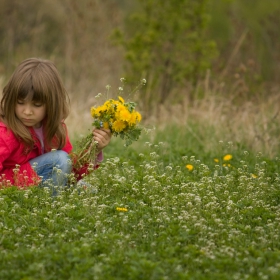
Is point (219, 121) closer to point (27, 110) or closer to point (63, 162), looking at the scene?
point (63, 162)

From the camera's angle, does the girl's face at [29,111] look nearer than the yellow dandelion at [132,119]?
No

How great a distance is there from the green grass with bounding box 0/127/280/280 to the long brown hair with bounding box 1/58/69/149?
1.71 feet

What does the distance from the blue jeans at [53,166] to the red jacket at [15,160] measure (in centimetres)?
7

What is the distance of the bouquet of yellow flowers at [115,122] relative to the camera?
444 cm

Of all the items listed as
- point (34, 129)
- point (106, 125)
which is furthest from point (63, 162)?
point (106, 125)

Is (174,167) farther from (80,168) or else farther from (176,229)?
(176,229)

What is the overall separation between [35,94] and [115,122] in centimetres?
66

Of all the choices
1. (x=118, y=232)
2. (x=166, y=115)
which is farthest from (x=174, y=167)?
(x=166, y=115)

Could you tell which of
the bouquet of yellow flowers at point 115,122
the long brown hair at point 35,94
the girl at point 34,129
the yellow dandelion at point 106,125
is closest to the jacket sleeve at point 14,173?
the girl at point 34,129

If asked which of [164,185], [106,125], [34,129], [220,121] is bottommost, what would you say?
[164,185]

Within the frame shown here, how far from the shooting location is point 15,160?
185 inches

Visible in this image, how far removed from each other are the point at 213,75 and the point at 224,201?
233 inches

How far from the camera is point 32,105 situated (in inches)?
181

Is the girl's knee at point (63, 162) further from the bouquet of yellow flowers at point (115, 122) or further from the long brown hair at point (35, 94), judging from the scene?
the long brown hair at point (35, 94)
